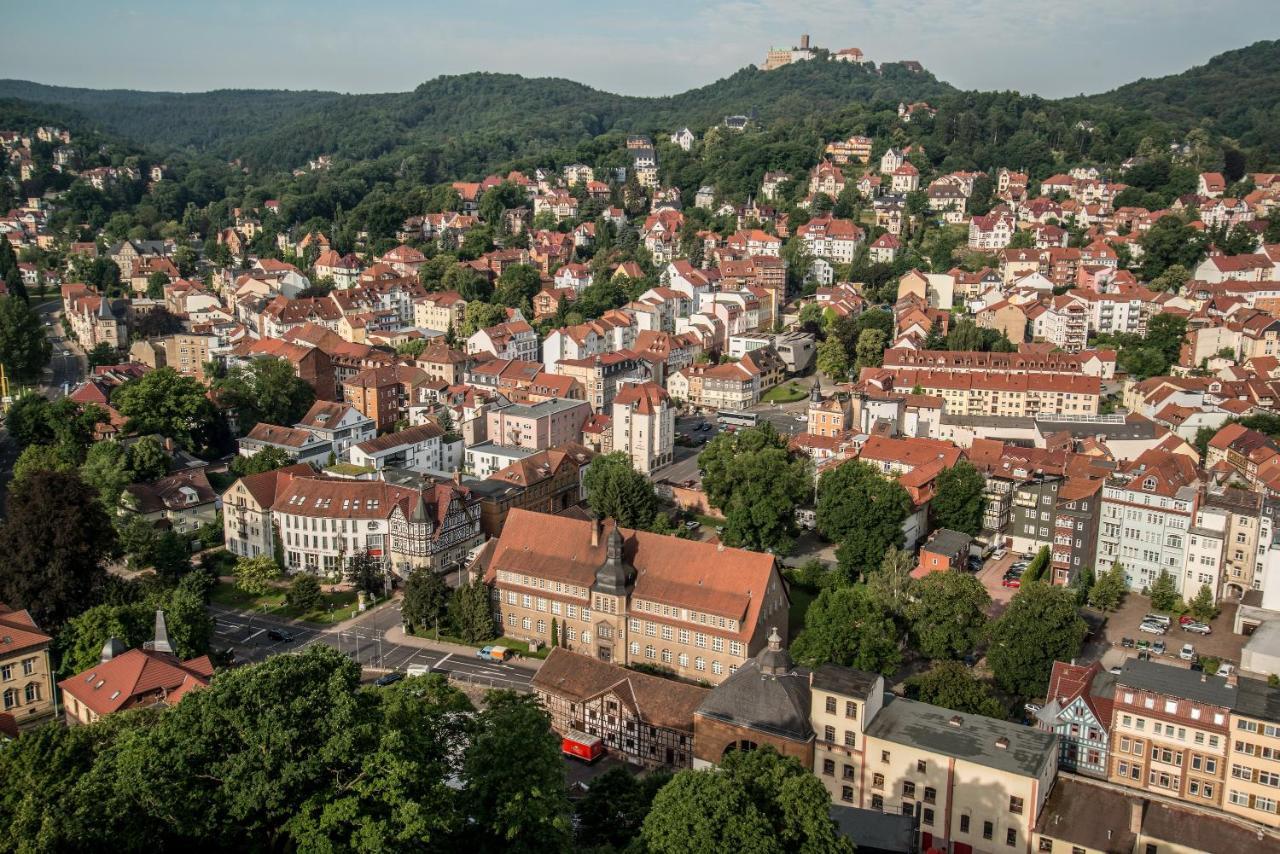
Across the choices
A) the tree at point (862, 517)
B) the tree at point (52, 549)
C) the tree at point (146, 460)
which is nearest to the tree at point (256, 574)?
the tree at point (52, 549)

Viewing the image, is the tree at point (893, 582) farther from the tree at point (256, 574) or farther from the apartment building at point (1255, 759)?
the tree at point (256, 574)

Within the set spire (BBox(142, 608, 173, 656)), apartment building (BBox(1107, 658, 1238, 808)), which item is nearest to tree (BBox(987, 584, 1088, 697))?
apartment building (BBox(1107, 658, 1238, 808))

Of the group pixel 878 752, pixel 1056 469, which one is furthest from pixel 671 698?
pixel 1056 469

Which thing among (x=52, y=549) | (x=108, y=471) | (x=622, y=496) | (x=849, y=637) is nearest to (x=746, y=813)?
(x=849, y=637)

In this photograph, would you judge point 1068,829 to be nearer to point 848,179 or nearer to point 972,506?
point 972,506

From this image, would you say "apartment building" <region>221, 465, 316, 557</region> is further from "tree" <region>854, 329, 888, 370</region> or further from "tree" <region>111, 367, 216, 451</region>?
"tree" <region>854, 329, 888, 370</region>

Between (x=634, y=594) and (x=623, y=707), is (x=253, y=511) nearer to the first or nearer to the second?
(x=634, y=594)
